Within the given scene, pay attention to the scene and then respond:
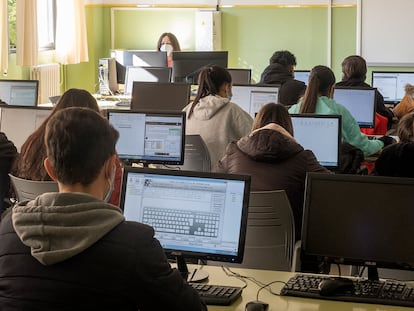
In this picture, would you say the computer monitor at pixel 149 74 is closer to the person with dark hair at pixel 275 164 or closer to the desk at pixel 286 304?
the person with dark hair at pixel 275 164

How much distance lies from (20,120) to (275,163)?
89.4 inches

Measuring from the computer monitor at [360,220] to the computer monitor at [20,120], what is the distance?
2.84m

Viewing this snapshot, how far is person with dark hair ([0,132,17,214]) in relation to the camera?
14.2 feet

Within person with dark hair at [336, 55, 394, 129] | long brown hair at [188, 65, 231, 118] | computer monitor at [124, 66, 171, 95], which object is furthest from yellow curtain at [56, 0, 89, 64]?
long brown hair at [188, 65, 231, 118]

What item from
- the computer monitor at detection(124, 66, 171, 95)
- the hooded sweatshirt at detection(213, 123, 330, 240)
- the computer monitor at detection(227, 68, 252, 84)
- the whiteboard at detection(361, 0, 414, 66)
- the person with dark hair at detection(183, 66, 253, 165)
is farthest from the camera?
the whiteboard at detection(361, 0, 414, 66)

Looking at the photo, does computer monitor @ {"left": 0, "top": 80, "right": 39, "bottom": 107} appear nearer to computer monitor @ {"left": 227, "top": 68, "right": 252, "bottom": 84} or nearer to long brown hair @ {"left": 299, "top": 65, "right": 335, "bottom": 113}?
computer monitor @ {"left": 227, "top": 68, "right": 252, "bottom": 84}

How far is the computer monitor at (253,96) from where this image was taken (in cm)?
651

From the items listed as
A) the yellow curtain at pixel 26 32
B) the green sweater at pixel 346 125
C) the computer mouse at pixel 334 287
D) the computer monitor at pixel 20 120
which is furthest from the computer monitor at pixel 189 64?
the computer mouse at pixel 334 287

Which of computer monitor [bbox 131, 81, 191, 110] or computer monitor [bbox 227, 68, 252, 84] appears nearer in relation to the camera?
computer monitor [bbox 131, 81, 191, 110]

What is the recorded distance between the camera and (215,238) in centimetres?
274

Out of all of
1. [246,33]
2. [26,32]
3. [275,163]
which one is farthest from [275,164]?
[246,33]

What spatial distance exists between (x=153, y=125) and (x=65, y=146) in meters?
2.93

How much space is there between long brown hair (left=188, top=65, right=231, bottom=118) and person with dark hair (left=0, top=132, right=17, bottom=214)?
1.53m

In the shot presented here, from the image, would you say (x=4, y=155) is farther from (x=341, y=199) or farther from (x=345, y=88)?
(x=345, y=88)
